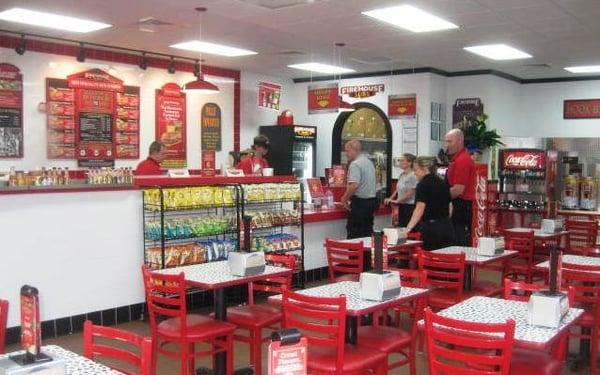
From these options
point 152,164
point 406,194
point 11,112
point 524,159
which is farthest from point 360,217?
point 11,112

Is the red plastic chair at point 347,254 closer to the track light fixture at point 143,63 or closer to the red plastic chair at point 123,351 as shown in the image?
the red plastic chair at point 123,351

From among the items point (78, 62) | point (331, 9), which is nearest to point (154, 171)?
point (78, 62)

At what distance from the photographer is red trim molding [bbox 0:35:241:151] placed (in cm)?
877

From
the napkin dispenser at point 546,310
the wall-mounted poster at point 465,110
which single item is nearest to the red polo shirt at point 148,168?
the wall-mounted poster at point 465,110

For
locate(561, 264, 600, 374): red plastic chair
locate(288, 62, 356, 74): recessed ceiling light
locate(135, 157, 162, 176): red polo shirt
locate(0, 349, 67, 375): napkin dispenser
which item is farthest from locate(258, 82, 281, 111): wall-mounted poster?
locate(0, 349, 67, 375): napkin dispenser

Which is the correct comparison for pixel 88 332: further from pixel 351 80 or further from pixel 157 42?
pixel 351 80

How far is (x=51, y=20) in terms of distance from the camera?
7.47 m

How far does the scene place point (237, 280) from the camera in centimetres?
454

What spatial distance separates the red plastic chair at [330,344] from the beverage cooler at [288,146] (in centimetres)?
803

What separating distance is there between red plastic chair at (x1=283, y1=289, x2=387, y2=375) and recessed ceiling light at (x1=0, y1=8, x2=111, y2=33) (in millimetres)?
5022

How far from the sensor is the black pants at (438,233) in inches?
251

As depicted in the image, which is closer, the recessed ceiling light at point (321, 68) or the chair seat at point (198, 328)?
the chair seat at point (198, 328)

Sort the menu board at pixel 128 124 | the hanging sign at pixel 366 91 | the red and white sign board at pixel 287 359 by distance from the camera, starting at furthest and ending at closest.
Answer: the hanging sign at pixel 366 91 < the menu board at pixel 128 124 < the red and white sign board at pixel 287 359

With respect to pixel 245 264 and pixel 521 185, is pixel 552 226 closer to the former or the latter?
pixel 521 185
